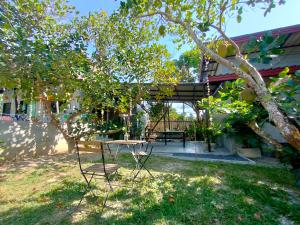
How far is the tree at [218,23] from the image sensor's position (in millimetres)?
3215

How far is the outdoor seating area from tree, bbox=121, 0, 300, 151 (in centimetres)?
3

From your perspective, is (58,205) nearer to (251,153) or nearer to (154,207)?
(154,207)

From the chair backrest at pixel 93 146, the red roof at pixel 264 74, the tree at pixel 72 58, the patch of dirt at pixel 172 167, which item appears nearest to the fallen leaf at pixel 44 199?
the chair backrest at pixel 93 146

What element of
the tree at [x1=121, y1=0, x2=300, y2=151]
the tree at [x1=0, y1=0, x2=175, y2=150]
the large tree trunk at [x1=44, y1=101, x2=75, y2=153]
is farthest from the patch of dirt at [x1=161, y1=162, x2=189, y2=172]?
the large tree trunk at [x1=44, y1=101, x2=75, y2=153]

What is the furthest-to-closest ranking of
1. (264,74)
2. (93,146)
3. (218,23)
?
(264,74) < (218,23) < (93,146)

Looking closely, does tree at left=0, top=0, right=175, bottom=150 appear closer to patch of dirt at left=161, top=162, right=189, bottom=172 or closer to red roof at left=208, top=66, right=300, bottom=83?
red roof at left=208, top=66, right=300, bottom=83

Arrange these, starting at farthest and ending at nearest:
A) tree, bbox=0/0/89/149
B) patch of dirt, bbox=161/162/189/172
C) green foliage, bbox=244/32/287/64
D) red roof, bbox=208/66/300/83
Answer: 1. red roof, bbox=208/66/300/83
2. patch of dirt, bbox=161/162/189/172
3. tree, bbox=0/0/89/149
4. green foliage, bbox=244/32/287/64

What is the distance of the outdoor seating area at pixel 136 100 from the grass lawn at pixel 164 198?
0.08ft

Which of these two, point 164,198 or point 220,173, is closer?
point 164,198

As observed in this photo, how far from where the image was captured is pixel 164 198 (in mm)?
3859

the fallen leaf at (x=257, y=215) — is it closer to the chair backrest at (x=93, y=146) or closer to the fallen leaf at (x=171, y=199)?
the fallen leaf at (x=171, y=199)

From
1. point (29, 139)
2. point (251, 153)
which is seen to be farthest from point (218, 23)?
point (29, 139)

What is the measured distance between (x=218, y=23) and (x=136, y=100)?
5945 millimetres

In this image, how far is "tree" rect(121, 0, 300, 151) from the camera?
3.21 m
